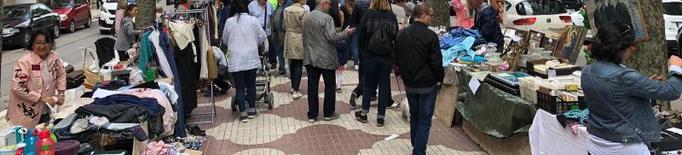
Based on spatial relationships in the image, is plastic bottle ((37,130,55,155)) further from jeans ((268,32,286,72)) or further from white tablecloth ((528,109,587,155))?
jeans ((268,32,286,72))

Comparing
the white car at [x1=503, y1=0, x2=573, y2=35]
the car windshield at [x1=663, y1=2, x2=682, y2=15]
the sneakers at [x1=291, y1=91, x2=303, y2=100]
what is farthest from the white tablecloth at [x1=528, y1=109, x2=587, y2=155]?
the white car at [x1=503, y1=0, x2=573, y2=35]

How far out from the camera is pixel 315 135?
24.1ft

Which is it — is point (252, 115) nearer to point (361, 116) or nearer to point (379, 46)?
point (361, 116)

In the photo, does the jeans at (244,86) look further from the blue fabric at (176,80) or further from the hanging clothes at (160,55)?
the hanging clothes at (160,55)

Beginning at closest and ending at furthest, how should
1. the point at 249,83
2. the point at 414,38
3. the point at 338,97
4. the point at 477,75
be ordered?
1. the point at 414,38
2. the point at 477,75
3. the point at 249,83
4. the point at 338,97

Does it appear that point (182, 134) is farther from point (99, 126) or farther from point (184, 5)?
point (184, 5)

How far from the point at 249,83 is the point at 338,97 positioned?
74.3 inches

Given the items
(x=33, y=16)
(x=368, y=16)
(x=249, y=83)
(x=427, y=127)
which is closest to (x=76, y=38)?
(x=33, y=16)

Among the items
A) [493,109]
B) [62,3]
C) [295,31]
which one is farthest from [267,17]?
[62,3]

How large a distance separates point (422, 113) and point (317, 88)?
229 centimetres

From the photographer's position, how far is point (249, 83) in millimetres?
8062

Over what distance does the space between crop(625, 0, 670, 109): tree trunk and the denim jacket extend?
1349 millimetres

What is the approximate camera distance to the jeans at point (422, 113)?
229 inches

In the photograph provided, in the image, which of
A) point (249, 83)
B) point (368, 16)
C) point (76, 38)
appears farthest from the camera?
point (76, 38)
